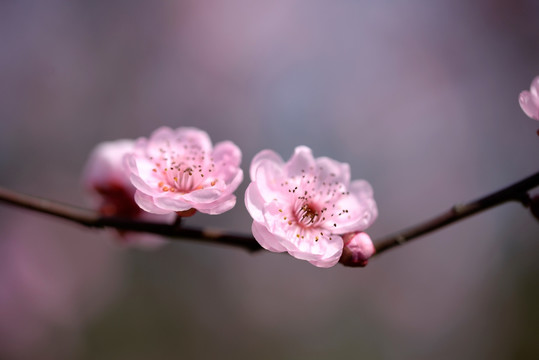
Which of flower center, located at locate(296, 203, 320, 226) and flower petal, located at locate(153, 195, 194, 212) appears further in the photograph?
flower center, located at locate(296, 203, 320, 226)

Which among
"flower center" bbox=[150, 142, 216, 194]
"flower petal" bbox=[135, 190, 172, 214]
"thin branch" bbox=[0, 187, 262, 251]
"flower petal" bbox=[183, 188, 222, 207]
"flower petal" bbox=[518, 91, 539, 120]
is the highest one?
"flower petal" bbox=[518, 91, 539, 120]

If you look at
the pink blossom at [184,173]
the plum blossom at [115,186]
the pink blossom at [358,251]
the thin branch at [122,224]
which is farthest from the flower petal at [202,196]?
the plum blossom at [115,186]

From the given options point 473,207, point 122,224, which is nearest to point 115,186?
point 122,224

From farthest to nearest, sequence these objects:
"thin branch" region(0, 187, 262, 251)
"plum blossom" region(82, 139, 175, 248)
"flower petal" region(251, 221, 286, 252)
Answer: "plum blossom" region(82, 139, 175, 248) < "thin branch" region(0, 187, 262, 251) < "flower petal" region(251, 221, 286, 252)

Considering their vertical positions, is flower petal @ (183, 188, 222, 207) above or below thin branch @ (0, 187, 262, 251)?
above

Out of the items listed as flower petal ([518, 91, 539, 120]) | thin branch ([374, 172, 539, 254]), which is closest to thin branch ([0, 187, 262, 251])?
thin branch ([374, 172, 539, 254])

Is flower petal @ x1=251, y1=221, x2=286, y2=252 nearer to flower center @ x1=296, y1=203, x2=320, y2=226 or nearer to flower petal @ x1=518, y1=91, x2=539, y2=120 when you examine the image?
flower center @ x1=296, y1=203, x2=320, y2=226

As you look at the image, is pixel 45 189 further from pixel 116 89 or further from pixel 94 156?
pixel 94 156
